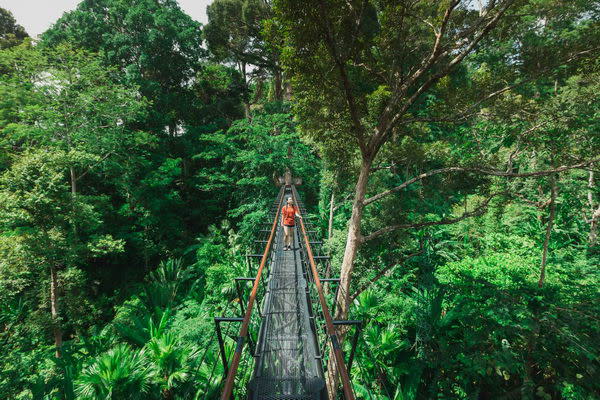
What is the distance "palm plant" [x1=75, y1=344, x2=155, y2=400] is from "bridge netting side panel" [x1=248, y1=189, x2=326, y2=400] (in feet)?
12.3

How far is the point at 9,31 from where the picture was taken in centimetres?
1299

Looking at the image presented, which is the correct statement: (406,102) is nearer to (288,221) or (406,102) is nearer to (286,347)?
(288,221)

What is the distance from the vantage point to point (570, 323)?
3.49 metres

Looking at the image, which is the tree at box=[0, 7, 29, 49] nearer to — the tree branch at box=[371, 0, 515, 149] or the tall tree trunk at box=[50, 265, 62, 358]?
the tall tree trunk at box=[50, 265, 62, 358]

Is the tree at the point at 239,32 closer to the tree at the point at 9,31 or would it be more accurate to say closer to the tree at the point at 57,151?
the tree at the point at 57,151

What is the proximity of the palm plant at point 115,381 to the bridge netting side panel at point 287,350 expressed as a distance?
3.74 m

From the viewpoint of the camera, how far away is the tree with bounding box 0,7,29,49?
1198cm

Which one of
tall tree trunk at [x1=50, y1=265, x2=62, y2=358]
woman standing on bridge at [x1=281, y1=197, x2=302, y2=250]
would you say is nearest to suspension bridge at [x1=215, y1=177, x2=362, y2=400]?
woman standing on bridge at [x1=281, y1=197, x2=302, y2=250]

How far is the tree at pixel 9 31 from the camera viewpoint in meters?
12.0

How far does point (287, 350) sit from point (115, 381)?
4.56m

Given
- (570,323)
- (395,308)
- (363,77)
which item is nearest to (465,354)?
(570,323)

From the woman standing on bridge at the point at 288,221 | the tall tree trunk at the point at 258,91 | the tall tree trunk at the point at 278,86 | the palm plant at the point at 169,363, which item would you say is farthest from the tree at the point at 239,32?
the palm plant at the point at 169,363

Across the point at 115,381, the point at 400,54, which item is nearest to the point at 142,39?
the point at 400,54

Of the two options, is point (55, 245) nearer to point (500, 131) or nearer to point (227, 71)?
point (500, 131)
